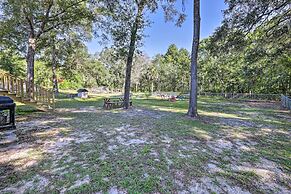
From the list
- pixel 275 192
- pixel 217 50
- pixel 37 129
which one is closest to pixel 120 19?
pixel 217 50

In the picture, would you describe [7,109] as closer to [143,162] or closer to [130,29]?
[143,162]

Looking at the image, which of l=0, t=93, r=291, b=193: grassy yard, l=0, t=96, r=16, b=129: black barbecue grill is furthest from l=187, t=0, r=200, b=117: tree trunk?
l=0, t=96, r=16, b=129: black barbecue grill

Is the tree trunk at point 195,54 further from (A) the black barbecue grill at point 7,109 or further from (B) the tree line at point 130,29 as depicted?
(A) the black barbecue grill at point 7,109

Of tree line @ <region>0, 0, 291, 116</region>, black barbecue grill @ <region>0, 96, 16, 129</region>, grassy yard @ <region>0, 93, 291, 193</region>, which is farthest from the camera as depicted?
tree line @ <region>0, 0, 291, 116</region>

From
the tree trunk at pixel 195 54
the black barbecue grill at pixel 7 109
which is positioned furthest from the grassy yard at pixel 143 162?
the tree trunk at pixel 195 54

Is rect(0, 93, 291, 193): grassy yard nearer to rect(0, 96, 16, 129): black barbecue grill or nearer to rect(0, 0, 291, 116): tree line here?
rect(0, 96, 16, 129): black barbecue grill

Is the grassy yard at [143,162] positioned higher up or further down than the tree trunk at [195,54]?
further down

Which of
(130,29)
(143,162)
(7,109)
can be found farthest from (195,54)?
(7,109)

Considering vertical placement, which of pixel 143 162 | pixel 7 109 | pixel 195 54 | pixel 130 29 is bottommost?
pixel 143 162

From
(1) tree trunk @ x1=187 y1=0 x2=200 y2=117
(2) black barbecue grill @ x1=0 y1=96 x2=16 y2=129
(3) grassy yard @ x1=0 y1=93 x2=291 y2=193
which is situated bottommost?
(3) grassy yard @ x1=0 y1=93 x2=291 y2=193

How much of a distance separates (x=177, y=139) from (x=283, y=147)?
2915mm

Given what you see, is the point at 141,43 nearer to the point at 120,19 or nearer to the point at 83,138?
the point at 120,19

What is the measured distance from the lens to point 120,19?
1203 centimetres

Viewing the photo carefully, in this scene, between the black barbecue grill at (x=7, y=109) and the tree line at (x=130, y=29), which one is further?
the tree line at (x=130, y=29)
